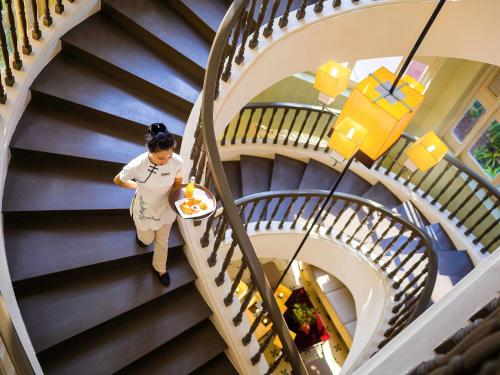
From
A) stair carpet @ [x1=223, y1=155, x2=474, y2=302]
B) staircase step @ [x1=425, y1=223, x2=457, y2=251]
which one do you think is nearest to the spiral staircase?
stair carpet @ [x1=223, y1=155, x2=474, y2=302]

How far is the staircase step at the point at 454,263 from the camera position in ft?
17.6

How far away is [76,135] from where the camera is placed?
3107 mm

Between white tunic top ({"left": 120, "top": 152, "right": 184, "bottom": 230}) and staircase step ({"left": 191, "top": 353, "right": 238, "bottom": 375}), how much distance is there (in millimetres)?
1274

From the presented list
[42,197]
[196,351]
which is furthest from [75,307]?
[196,351]

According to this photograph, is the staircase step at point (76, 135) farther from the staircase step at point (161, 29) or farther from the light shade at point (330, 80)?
the light shade at point (330, 80)

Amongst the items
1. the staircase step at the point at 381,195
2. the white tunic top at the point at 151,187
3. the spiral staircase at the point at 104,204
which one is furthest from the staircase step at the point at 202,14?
the staircase step at the point at 381,195

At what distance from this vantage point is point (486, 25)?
407 centimetres

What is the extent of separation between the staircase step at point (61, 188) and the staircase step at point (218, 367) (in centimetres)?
139

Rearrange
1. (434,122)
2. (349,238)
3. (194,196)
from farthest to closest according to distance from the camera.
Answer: (434,122) < (349,238) < (194,196)

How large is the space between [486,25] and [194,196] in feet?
11.4

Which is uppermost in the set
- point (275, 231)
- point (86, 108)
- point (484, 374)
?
point (484, 374)

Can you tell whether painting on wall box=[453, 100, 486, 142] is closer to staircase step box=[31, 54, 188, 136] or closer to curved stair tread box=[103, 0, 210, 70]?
curved stair tread box=[103, 0, 210, 70]

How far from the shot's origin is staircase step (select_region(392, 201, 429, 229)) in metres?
5.96

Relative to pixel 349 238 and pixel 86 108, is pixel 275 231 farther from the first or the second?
pixel 86 108
